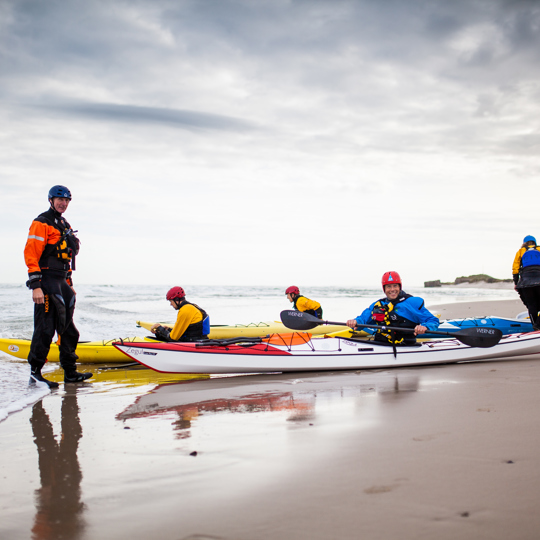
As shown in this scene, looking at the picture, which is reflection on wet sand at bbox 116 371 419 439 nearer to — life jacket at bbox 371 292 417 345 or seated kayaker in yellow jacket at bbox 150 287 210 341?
life jacket at bbox 371 292 417 345

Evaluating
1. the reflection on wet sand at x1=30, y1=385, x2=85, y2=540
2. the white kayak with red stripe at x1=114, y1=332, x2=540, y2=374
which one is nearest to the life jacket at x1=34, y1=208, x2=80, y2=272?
the white kayak with red stripe at x1=114, y1=332, x2=540, y2=374

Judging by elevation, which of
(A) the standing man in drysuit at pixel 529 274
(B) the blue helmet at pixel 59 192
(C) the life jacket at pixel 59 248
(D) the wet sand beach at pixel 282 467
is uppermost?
(B) the blue helmet at pixel 59 192

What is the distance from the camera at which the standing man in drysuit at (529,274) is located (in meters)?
7.57

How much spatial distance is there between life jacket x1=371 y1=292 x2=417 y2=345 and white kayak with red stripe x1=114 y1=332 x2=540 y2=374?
180 mm

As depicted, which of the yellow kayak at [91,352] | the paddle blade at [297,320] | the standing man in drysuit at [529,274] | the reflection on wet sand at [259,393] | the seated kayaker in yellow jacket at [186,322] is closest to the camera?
the reflection on wet sand at [259,393]

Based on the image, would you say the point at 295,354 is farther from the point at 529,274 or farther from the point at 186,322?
the point at 529,274

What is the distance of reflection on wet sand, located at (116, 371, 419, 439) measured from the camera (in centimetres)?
349

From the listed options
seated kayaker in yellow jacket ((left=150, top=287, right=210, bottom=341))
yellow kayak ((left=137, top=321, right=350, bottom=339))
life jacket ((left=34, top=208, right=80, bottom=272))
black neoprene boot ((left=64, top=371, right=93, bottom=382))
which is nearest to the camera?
life jacket ((left=34, top=208, right=80, bottom=272))

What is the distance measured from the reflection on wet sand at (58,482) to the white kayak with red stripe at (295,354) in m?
1.83

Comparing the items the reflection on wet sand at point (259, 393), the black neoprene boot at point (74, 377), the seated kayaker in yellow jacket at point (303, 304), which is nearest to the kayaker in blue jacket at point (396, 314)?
the reflection on wet sand at point (259, 393)

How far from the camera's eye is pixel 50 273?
200 inches

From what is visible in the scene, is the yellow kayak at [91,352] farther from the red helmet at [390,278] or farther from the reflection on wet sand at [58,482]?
the red helmet at [390,278]

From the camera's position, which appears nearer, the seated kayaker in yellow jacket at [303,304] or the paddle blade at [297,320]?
the paddle blade at [297,320]

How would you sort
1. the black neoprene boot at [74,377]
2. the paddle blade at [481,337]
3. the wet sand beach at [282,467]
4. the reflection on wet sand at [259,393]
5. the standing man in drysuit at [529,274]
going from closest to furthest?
1. the wet sand beach at [282,467]
2. the reflection on wet sand at [259,393]
3. the black neoprene boot at [74,377]
4. the paddle blade at [481,337]
5. the standing man in drysuit at [529,274]
